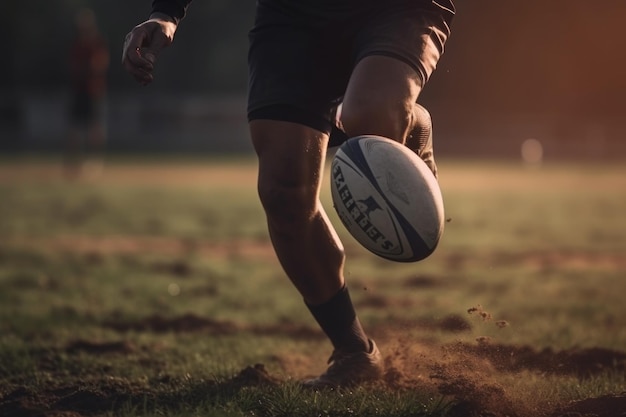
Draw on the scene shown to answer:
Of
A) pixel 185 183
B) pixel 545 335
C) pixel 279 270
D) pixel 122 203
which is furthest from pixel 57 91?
pixel 545 335

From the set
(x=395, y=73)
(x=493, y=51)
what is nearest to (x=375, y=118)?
(x=395, y=73)

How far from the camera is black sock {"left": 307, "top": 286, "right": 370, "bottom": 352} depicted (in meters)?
4.27

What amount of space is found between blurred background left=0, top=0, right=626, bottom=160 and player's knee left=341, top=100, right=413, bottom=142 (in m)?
34.9

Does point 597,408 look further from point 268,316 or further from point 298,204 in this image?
point 268,316

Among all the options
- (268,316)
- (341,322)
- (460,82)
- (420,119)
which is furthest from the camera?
(460,82)

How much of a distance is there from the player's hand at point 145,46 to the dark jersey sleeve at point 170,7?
9 cm

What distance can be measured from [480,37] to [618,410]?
3998 cm

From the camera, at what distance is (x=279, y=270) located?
8.82 meters

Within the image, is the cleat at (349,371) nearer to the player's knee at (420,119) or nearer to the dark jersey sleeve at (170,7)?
the player's knee at (420,119)

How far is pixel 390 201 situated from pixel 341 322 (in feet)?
2.91

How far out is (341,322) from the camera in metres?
4.29

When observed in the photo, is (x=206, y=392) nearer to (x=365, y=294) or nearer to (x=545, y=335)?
(x=545, y=335)

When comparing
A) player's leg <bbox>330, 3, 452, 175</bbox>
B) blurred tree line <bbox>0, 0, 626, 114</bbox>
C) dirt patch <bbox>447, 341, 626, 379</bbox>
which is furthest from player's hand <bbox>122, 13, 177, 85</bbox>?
blurred tree line <bbox>0, 0, 626, 114</bbox>

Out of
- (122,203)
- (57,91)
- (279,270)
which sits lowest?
(57,91)
